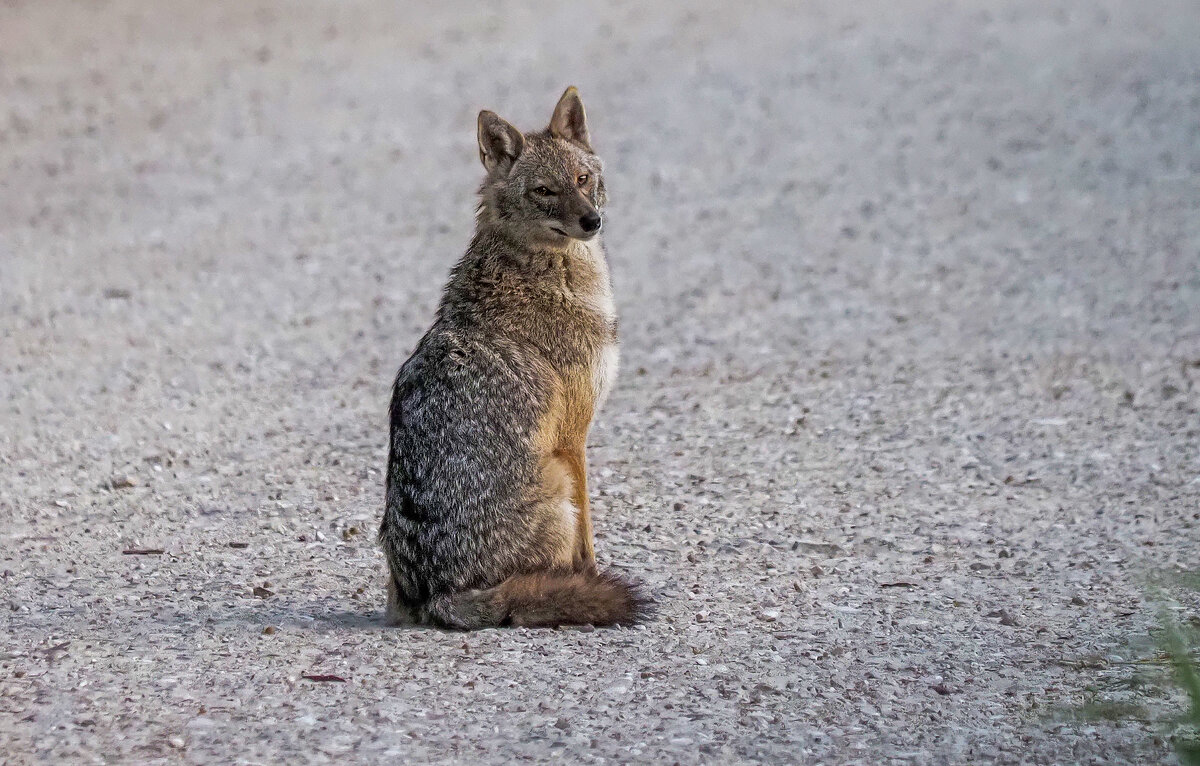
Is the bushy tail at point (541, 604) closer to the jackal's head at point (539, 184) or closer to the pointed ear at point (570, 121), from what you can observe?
the jackal's head at point (539, 184)

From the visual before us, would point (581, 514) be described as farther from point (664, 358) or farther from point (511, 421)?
point (664, 358)

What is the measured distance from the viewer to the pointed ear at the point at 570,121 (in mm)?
7434

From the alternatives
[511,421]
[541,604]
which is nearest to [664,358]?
[511,421]

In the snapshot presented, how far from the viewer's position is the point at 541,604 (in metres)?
6.48

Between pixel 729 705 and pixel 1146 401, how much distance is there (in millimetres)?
6104

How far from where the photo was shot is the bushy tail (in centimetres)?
647

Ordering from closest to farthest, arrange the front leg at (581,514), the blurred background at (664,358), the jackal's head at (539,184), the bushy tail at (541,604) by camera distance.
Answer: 1. the blurred background at (664,358)
2. the bushy tail at (541,604)
3. the front leg at (581,514)
4. the jackal's head at (539,184)

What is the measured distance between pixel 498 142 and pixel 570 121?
51cm

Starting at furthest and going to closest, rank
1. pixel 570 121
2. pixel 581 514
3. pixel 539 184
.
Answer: pixel 570 121 → pixel 539 184 → pixel 581 514

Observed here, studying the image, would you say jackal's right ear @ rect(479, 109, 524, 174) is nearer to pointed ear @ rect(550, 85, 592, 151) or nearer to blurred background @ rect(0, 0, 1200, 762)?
Result: pointed ear @ rect(550, 85, 592, 151)

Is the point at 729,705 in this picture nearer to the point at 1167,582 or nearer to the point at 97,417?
the point at 1167,582

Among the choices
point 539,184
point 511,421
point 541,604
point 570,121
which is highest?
point 570,121

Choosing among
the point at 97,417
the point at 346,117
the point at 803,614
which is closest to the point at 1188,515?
the point at 803,614

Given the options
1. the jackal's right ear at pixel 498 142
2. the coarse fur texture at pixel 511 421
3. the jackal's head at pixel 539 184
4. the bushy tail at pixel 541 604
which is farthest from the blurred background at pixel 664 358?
the jackal's right ear at pixel 498 142
